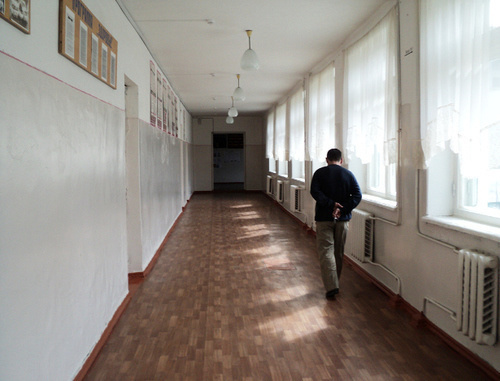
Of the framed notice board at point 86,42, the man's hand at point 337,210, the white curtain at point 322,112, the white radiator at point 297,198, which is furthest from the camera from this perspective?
the white radiator at point 297,198

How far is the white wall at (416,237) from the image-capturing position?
3214 millimetres

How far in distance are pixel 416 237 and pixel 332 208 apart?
0.92 metres

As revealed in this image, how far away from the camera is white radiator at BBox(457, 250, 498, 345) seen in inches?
109

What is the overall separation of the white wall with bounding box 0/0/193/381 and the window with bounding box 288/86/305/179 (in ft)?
18.7

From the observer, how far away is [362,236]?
5.04 meters

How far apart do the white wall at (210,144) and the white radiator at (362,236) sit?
12.6 m

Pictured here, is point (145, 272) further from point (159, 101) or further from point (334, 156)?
point (159, 101)

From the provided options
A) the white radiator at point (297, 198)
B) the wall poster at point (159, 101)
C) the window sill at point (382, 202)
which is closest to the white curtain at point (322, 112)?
the white radiator at point (297, 198)

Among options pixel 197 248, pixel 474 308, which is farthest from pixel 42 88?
pixel 197 248

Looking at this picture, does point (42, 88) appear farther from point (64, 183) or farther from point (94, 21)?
point (94, 21)

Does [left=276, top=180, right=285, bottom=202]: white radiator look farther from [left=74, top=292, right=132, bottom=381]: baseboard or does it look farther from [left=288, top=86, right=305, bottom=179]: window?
[left=74, top=292, right=132, bottom=381]: baseboard

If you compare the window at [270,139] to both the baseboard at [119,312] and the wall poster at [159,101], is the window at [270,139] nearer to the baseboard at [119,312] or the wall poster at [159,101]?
the wall poster at [159,101]

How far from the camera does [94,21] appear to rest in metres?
3.29

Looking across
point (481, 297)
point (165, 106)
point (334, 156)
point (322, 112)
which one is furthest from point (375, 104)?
point (165, 106)
